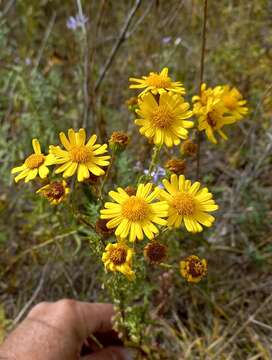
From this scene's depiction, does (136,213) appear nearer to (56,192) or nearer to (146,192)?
(146,192)

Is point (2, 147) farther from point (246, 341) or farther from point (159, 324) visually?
point (246, 341)

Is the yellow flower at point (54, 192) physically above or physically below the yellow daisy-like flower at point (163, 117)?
below

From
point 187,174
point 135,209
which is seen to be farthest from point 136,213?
point 187,174

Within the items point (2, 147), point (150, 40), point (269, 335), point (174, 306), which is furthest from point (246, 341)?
point (150, 40)

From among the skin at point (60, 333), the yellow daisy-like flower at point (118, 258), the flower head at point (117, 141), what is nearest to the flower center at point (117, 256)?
the yellow daisy-like flower at point (118, 258)

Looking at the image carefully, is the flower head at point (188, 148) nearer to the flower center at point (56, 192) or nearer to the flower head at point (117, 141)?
the flower head at point (117, 141)

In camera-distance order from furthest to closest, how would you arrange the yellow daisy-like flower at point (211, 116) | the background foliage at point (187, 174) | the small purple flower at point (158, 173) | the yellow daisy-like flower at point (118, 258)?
the background foliage at point (187, 174)
the small purple flower at point (158, 173)
the yellow daisy-like flower at point (211, 116)
the yellow daisy-like flower at point (118, 258)

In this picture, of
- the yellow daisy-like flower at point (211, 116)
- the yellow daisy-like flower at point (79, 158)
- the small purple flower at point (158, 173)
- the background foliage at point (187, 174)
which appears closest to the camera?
the yellow daisy-like flower at point (79, 158)
